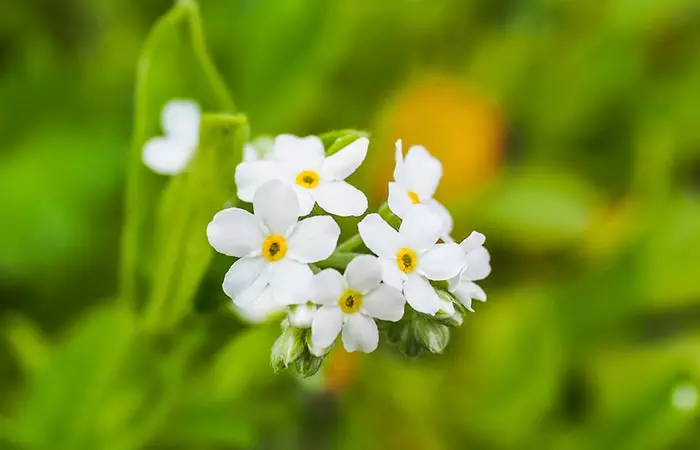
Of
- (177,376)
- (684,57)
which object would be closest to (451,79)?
(684,57)

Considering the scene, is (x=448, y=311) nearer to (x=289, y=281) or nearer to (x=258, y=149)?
(x=289, y=281)

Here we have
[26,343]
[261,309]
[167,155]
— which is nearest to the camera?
[261,309]

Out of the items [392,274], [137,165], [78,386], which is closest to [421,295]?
[392,274]

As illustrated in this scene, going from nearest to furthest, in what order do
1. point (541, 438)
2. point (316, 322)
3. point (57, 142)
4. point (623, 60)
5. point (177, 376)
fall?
point (316, 322)
point (177, 376)
point (541, 438)
point (57, 142)
point (623, 60)

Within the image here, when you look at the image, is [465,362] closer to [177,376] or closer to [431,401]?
[431,401]

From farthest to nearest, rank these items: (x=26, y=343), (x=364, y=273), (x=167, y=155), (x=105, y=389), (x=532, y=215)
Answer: (x=532, y=215)
(x=26, y=343)
(x=105, y=389)
(x=167, y=155)
(x=364, y=273)

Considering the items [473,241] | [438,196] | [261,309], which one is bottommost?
[438,196]

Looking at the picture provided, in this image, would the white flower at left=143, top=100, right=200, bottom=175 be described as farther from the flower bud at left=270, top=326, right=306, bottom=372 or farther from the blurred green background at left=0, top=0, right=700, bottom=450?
the flower bud at left=270, top=326, right=306, bottom=372
